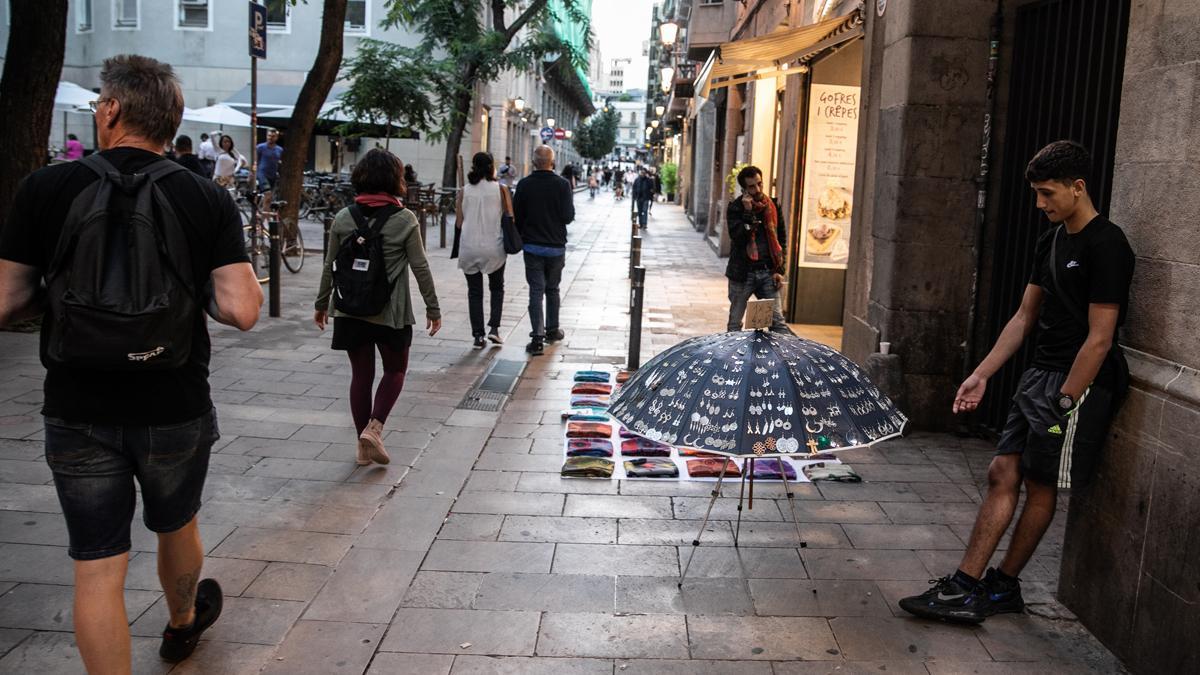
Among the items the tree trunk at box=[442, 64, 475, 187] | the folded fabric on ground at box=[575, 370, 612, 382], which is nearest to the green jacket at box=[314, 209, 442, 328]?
the folded fabric on ground at box=[575, 370, 612, 382]

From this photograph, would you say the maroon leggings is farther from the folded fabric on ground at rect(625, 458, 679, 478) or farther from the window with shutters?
the window with shutters

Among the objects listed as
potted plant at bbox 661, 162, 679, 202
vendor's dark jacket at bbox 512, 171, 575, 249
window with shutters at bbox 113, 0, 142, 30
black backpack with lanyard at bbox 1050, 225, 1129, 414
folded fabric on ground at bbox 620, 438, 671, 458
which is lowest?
folded fabric on ground at bbox 620, 438, 671, 458

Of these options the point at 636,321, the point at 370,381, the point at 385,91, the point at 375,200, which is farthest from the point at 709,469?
the point at 385,91

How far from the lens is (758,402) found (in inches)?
151

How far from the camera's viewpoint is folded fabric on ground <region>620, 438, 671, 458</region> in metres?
6.29

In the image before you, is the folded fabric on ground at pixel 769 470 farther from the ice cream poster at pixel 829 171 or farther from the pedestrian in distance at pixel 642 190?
the pedestrian in distance at pixel 642 190

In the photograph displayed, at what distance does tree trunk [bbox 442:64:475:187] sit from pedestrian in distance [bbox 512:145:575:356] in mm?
15475

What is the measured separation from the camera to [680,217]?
3788 centimetres

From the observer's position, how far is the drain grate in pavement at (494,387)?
7.44 m

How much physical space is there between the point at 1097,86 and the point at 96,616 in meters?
5.08

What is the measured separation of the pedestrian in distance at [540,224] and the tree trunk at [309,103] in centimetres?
544

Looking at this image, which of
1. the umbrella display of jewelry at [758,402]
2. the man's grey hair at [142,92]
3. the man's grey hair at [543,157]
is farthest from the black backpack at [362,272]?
the man's grey hair at [543,157]

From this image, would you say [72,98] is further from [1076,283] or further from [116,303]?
[1076,283]

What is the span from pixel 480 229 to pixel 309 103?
5.82 m
